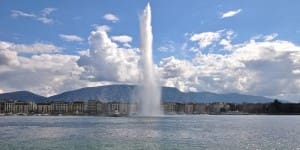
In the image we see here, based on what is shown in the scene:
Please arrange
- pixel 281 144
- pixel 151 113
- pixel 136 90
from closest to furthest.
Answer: pixel 281 144 → pixel 136 90 → pixel 151 113

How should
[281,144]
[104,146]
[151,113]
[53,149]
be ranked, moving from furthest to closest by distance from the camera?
1. [151,113]
2. [281,144]
3. [104,146]
4. [53,149]

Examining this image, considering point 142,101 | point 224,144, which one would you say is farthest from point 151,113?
point 224,144

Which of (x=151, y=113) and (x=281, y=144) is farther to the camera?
(x=151, y=113)

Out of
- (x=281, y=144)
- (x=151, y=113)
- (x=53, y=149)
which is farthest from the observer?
(x=151, y=113)

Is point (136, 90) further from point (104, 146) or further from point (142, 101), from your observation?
point (104, 146)

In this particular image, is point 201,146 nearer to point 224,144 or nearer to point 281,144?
point 224,144

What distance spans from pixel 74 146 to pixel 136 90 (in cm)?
11278

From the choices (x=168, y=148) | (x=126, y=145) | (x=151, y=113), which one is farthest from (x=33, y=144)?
(x=151, y=113)

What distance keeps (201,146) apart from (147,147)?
20.8ft

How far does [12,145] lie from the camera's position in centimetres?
5338

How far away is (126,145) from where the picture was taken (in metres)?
53.4

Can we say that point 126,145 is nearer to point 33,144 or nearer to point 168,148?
point 168,148

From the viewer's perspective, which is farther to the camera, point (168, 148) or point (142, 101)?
point (142, 101)

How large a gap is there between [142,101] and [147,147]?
12013 cm
